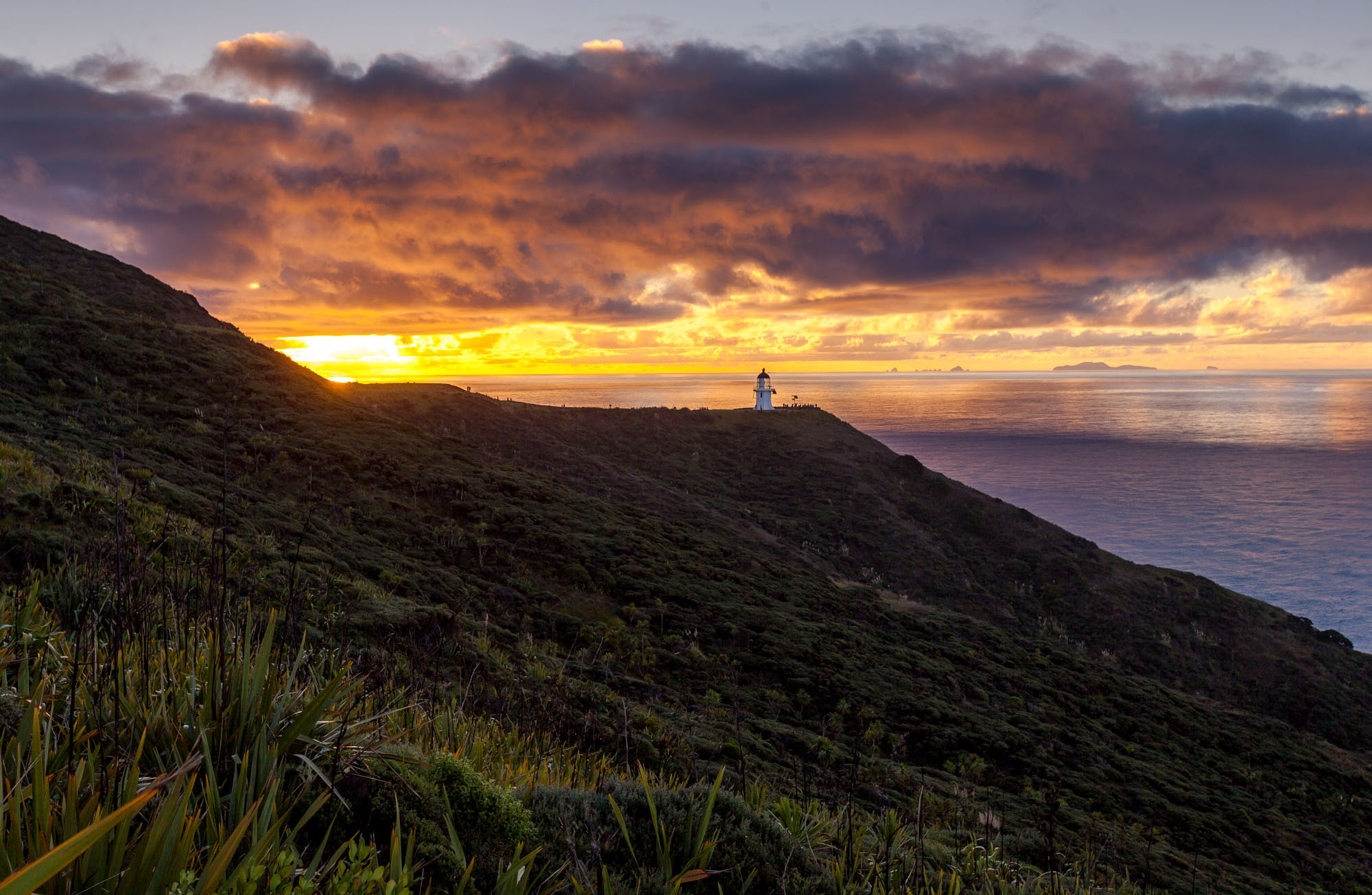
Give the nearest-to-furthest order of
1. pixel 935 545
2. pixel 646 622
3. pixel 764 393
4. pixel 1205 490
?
pixel 646 622
pixel 935 545
pixel 764 393
pixel 1205 490

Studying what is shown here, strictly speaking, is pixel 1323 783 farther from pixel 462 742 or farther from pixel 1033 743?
pixel 462 742

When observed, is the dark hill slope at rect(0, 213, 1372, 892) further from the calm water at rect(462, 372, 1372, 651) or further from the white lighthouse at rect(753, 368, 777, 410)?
the white lighthouse at rect(753, 368, 777, 410)

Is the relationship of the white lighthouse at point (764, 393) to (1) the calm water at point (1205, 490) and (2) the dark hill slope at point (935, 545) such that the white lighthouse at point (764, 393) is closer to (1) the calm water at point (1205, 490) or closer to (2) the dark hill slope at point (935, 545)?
(2) the dark hill slope at point (935, 545)

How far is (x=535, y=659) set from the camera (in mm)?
11227

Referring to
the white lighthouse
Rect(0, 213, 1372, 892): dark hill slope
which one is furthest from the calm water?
the white lighthouse

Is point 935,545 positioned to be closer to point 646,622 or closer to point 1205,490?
point 646,622

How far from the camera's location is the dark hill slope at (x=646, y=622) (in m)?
9.31

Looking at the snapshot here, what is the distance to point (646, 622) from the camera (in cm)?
1563

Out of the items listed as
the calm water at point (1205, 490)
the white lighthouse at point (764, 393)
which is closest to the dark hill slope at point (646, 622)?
the calm water at point (1205, 490)

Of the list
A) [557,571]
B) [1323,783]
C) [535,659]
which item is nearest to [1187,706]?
[1323,783]

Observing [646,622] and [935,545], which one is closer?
[646,622]

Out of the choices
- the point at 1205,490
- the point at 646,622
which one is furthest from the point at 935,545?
the point at 1205,490

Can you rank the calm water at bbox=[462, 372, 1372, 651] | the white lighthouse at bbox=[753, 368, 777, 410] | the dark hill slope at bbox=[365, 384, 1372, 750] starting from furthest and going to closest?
the white lighthouse at bbox=[753, 368, 777, 410] → the calm water at bbox=[462, 372, 1372, 651] → the dark hill slope at bbox=[365, 384, 1372, 750]

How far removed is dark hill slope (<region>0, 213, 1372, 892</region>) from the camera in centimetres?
931
